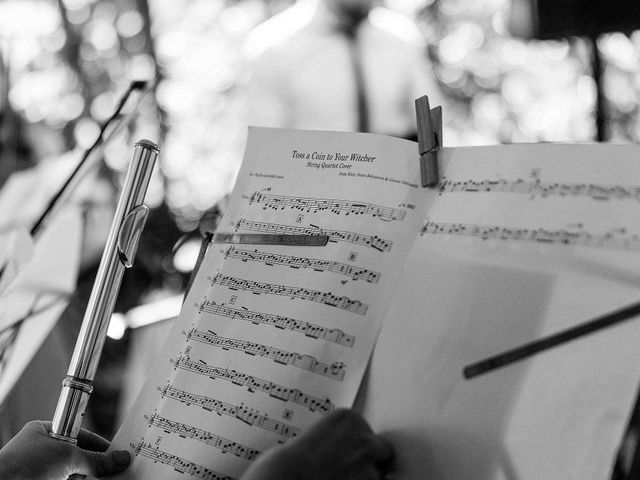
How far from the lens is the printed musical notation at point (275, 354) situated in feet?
2.53

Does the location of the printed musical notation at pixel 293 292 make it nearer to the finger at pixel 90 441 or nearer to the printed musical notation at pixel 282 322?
the printed musical notation at pixel 282 322

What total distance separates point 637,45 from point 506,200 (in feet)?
8.24

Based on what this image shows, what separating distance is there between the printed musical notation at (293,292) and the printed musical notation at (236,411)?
0.43ft

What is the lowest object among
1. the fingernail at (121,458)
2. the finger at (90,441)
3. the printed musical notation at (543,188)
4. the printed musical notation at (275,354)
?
the finger at (90,441)

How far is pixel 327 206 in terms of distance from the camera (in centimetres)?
85

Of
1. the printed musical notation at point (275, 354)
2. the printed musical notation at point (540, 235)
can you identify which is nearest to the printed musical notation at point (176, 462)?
the printed musical notation at point (275, 354)

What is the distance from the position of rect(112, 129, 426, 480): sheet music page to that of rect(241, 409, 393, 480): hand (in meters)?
0.07

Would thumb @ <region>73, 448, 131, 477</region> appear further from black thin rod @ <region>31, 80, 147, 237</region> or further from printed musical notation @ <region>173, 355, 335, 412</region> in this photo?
black thin rod @ <region>31, 80, 147, 237</region>

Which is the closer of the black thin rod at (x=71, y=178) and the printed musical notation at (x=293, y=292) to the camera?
the printed musical notation at (x=293, y=292)

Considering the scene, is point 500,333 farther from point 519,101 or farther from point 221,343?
point 519,101

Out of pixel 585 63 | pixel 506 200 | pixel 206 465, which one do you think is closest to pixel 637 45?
pixel 585 63

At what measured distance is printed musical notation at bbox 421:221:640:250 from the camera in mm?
659

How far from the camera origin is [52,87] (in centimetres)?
355

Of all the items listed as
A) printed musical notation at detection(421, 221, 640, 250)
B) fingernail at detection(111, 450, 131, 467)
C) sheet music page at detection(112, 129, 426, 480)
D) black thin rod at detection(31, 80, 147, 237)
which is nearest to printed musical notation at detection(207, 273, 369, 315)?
sheet music page at detection(112, 129, 426, 480)
